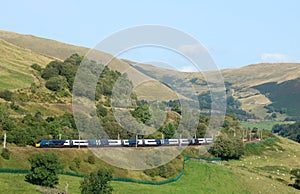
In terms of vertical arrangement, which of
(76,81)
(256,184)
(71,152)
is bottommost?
(256,184)

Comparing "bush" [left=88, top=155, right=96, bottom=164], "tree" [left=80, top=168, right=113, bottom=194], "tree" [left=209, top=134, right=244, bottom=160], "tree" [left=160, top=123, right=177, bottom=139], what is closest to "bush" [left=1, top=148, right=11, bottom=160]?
"tree" [left=80, top=168, right=113, bottom=194]

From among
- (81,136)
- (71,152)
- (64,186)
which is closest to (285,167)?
(81,136)

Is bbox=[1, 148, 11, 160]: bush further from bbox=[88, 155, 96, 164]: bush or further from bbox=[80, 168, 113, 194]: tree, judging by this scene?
bbox=[88, 155, 96, 164]: bush

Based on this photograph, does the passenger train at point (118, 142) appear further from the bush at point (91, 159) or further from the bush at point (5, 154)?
the bush at point (5, 154)

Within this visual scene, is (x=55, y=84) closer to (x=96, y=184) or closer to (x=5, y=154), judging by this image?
(x=5, y=154)

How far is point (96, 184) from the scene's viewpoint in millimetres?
86875

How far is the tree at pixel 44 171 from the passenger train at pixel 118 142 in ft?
66.3

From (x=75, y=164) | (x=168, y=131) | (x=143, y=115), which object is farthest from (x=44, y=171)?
(x=168, y=131)

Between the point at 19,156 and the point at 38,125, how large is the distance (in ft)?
92.5

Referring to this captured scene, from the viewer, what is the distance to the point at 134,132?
139 m

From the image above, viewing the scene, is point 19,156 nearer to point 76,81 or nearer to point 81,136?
point 81,136

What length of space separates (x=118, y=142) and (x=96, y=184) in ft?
136

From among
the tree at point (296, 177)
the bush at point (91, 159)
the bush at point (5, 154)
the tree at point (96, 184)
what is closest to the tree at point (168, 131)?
the tree at point (296, 177)

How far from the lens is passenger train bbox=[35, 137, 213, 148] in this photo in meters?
114
